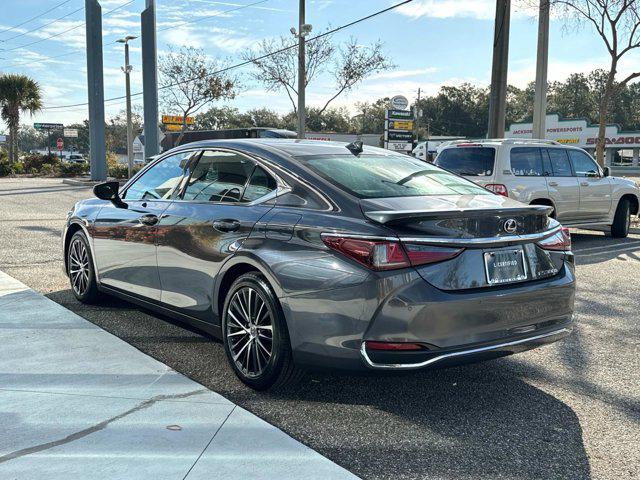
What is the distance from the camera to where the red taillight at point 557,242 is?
3.71 meters

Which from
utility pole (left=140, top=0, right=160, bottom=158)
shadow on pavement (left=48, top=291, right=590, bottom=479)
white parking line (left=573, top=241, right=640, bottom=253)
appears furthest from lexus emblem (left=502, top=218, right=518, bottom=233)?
utility pole (left=140, top=0, right=160, bottom=158)

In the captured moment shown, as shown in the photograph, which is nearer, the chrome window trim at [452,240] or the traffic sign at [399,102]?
the chrome window trim at [452,240]

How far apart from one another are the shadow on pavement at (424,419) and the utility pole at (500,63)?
11168 millimetres

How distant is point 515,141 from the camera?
9992 millimetres

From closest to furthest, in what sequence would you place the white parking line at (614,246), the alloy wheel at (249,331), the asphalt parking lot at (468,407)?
the asphalt parking lot at (468,407) → the alloy wheel at (249,331) → the white parking line at (614,246)

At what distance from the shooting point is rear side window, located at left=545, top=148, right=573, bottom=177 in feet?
34.0

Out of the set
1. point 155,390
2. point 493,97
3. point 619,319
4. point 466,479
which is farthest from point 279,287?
point 493,97

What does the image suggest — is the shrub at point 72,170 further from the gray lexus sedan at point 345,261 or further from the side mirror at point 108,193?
the gray lexus sedan at point 345,261

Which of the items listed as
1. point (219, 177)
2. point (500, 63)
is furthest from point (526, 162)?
point (219, 177)

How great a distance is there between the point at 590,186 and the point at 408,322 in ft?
29.2

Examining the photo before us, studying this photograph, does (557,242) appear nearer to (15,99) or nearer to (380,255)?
(380,255)

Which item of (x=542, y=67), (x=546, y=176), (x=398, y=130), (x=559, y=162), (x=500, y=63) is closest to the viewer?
(x=546, y=176)

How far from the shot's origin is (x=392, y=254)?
3.17 metres

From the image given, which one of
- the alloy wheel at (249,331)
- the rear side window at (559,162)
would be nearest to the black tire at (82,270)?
the alloy wheel at (249,331)
